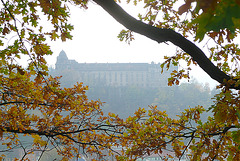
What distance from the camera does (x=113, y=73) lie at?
72062mm

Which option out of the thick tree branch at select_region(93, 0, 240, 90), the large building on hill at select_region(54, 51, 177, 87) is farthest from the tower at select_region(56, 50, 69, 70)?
the thick tree branch at select_region(93, 0, 240, 90)

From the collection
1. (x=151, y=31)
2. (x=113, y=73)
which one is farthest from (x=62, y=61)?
(x=151, y=31)

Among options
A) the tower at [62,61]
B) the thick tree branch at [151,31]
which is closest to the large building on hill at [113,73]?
the tower at [62,61]

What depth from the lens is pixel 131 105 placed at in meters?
64.4

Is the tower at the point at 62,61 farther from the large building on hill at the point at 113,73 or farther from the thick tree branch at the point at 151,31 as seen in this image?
the thick tree branch at the point at 151,31

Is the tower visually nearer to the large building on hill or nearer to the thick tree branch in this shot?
the large building on hill

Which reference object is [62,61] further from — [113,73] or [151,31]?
[151,31]

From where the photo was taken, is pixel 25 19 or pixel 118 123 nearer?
pixel 25 19

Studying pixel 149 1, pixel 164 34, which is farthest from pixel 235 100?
pixel 149 1

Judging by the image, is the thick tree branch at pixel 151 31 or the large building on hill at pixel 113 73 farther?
the large building on hill at pixel 113 73

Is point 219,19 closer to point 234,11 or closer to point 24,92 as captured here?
point 234,11

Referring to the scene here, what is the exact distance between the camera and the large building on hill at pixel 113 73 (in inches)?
2717

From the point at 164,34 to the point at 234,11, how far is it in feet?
4.85

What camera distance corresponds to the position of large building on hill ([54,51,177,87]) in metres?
69.0
